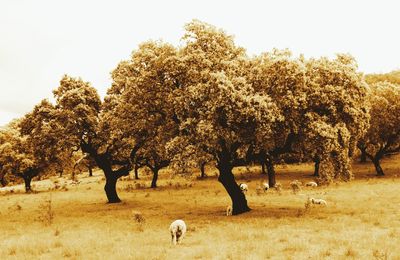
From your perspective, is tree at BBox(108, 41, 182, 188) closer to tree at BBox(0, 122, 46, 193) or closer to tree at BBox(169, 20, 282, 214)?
tree at BBox(169, 20, 282, 214)

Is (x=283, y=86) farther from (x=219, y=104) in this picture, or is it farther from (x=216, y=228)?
(x=216, y=228)

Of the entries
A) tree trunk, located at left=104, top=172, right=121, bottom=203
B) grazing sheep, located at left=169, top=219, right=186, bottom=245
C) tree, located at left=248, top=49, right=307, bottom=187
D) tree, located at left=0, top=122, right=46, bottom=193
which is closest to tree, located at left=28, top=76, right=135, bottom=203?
tree trunk, located at left=104, top=172, right=121, bottom=203

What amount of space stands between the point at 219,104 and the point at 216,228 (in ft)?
24.2

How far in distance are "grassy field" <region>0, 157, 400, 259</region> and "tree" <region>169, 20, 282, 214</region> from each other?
10.7ft

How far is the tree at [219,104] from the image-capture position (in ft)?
75.0

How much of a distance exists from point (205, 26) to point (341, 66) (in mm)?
9619

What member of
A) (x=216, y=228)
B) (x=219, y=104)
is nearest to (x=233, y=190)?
(x=216, y=228)

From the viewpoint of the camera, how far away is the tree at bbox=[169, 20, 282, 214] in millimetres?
22859

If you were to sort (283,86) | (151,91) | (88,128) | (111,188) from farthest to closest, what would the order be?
(111,188) < (88,128) < (151,91) < (283,86)

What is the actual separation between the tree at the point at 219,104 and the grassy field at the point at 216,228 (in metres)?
3.26

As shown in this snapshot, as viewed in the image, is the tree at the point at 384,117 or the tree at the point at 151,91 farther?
the tree at the point at 384,117

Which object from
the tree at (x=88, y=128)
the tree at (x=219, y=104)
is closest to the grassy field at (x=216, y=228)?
the tree at (x=219, y=104)

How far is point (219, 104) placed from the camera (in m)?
22.8

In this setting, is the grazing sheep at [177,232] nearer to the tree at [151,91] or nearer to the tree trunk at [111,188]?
the tree at [151,91]
